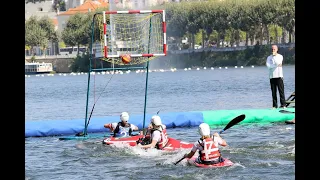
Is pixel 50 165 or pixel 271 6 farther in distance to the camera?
pixel 271 6

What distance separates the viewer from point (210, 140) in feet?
33.6

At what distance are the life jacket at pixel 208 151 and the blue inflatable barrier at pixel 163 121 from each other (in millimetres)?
6501

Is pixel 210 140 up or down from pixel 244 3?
down

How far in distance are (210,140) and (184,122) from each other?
7.78 metres

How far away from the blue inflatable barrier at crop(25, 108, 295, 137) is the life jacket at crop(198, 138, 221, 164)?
6501 millimetres

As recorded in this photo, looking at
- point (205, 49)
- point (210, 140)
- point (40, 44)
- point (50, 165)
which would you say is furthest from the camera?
point (40, 44)

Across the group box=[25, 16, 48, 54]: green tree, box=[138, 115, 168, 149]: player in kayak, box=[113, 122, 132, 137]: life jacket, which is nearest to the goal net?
box=[113, 122, 132, 137]: life jacket

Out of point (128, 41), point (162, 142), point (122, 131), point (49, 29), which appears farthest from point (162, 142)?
point (49, 29)

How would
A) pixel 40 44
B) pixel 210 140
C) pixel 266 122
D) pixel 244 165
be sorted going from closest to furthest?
pixel 210 140, pixel 244 165, pixel 266 122, pixel 40 44

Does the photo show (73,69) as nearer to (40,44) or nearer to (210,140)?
(40,44)

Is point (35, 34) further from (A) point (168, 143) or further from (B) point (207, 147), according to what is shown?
(B) point (207, 147)

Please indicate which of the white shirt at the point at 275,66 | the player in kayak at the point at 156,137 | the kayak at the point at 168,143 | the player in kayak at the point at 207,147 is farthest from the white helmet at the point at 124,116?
the white shirt at the point at 275,66

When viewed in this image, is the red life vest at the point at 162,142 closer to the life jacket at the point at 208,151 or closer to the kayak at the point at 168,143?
the kayak at the point at 168,143
